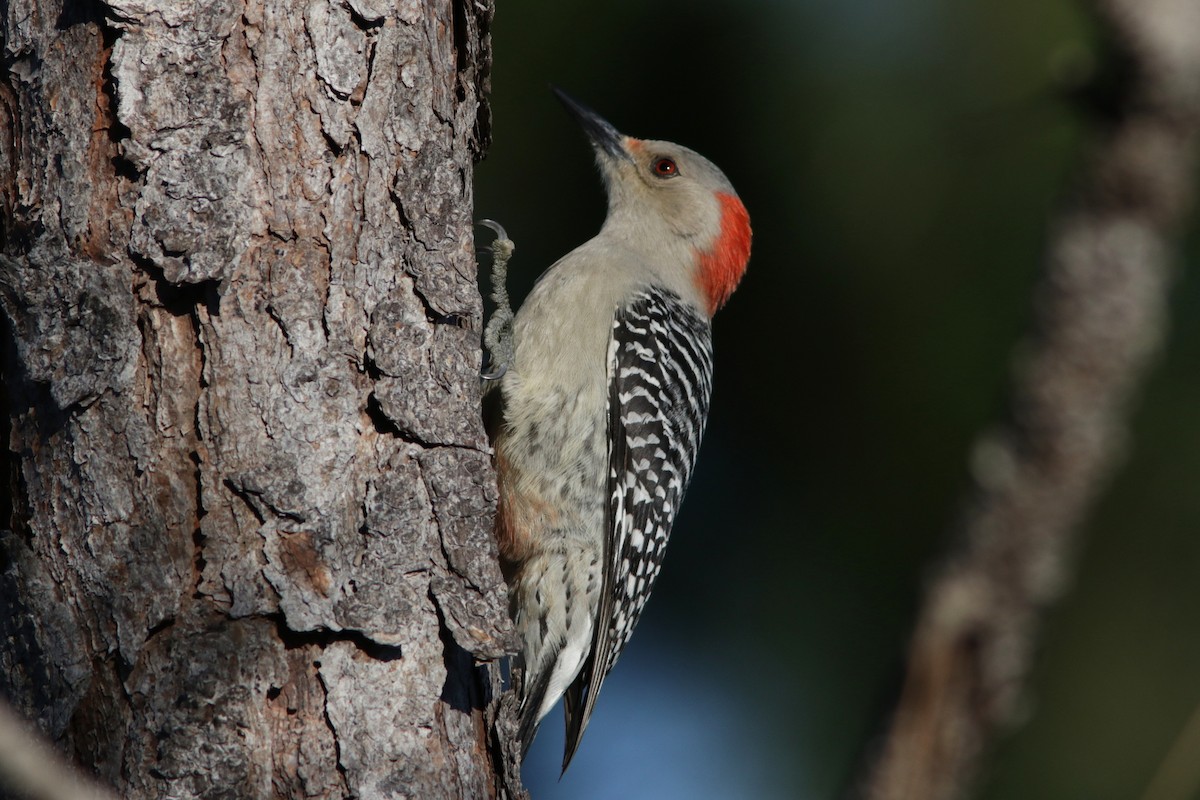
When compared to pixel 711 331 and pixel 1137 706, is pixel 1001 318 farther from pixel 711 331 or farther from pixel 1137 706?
pixel 711 331

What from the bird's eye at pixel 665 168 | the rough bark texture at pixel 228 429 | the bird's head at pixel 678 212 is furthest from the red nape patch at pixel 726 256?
the rough bark texture at pixel 228 429

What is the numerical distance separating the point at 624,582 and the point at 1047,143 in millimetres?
2263

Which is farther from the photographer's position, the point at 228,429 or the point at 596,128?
the point at 596,128

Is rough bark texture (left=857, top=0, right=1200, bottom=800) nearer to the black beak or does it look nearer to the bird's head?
the black beak

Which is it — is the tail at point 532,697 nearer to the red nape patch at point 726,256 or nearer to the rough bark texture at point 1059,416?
the red nape patch at point 726,256

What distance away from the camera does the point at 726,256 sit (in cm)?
554

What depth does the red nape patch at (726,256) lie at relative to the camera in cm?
545

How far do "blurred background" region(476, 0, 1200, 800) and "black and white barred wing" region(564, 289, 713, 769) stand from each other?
1.33 ft

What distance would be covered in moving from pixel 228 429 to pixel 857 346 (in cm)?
277

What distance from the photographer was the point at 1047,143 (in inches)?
156

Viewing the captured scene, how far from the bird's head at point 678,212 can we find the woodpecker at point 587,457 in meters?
0.30

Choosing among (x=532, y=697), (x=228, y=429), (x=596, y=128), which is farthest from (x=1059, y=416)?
(x=596, y=128)

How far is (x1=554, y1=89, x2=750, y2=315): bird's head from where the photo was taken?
213 inches

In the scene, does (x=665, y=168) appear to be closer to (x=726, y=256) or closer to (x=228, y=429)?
(x=726, y=256)
